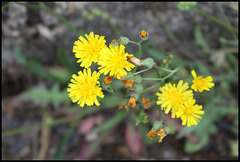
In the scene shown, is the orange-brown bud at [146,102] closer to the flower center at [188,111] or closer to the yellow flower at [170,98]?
the yellow flower at [170,98]

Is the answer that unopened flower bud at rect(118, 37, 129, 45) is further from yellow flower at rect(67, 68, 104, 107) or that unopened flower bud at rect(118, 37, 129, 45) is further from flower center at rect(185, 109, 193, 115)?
flower center at rect(185, 109, 193, 115)

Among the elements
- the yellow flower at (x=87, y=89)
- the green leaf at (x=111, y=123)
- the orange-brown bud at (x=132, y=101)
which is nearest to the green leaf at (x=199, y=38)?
the green leaf at (x=111, y=123)

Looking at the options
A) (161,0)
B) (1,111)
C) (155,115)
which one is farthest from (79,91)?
(1,111)

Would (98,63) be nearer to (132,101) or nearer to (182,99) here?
(132,101)

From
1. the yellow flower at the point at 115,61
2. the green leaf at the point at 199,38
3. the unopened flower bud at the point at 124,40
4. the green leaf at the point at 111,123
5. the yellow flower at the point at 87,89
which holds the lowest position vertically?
the green leaf at the point at 111,123

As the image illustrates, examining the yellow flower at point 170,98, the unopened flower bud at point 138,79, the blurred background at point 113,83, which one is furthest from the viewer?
the blurred background at point 113,83

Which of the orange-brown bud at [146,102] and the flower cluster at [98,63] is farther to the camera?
the orange-brown bud at [146,102]

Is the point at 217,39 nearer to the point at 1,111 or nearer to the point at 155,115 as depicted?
the point at 155,115

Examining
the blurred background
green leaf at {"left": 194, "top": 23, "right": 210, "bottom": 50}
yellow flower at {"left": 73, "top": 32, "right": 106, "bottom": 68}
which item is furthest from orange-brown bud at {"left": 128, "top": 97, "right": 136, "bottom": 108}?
green leaf at {"left": 194, "top": 23, "right": 210, "bottom": 50}
